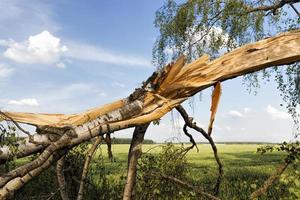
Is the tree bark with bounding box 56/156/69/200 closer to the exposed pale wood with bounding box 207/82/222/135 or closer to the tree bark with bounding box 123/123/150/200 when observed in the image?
the tree bark with bounding box 123/123/150/200

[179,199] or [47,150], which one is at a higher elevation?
[47,150]

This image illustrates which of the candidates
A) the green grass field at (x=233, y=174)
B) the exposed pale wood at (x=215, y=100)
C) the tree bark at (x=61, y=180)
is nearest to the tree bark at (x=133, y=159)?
the green grass field at (x=233, y=174)

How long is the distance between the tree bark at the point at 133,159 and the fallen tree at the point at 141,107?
26 cm

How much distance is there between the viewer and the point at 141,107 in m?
5.22

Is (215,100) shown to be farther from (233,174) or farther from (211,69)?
(233,174)

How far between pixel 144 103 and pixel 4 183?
164 cm

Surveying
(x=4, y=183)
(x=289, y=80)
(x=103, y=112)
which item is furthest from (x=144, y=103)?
(x=289, y=80)

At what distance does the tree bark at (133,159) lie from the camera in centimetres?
526

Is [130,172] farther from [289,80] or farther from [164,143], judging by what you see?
[289,80]

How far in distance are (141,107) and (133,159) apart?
57cm

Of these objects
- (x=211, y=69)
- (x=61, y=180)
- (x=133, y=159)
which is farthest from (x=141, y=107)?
(x=61, y=180)

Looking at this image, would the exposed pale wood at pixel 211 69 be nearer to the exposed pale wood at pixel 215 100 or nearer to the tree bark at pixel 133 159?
the exposed pale wood at pixel 215 100

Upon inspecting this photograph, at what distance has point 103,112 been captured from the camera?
5500 mm

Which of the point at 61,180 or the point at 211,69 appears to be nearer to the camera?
the point at 211,69
